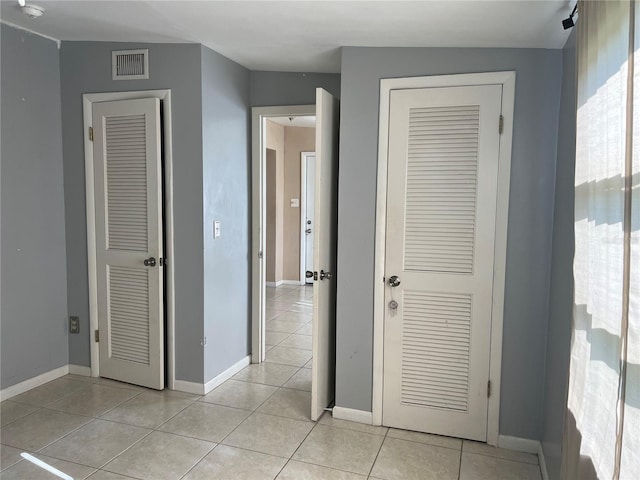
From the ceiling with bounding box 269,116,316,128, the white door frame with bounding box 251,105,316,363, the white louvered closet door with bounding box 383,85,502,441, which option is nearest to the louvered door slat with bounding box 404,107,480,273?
the white louvered closet door with bounding box 383,85,502,441

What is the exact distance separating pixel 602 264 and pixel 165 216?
285cm

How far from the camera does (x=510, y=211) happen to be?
2.65 meters

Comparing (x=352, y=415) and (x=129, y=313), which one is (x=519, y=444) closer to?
(x=352, y=415)

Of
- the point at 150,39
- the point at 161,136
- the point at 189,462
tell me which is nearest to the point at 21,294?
the point at 161,136

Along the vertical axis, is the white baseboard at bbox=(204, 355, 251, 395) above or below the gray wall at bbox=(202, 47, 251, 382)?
below

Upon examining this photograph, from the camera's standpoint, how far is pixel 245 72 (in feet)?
12.4

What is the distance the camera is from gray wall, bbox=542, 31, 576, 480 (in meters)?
2.06

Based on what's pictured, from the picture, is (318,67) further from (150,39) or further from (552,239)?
(552,239)

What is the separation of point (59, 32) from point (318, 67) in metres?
1.87

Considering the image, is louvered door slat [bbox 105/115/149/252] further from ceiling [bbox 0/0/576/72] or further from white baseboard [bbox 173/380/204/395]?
white baseboard [bbox 173/380/204/395]

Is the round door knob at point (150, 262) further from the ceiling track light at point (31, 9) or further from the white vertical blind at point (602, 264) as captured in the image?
the white vertical blind at point (602, 264)

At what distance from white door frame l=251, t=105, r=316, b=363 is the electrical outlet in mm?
1379

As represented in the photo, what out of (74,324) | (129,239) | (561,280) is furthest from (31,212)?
(561,280)

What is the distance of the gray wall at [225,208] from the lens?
10.9ft
